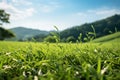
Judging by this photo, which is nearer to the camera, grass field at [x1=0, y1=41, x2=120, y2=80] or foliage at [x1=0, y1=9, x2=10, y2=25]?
grass field at [x1=0, y1=41, x2=120, y2=80]

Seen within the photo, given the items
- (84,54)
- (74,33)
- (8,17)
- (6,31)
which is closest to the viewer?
(84,54)

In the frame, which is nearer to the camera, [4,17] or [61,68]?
[61,68]

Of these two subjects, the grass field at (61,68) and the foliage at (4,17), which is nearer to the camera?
the grass field at (61,68)

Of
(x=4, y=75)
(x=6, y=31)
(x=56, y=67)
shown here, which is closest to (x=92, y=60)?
(x=56, y=67)

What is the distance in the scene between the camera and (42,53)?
3.28m

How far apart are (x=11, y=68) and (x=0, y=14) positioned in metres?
90.5

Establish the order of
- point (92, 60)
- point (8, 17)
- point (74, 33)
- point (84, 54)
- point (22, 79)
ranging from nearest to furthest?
point (22, 79) → point (92, 60) → point (84, 54) → point (8, 17) → point (74, 33)

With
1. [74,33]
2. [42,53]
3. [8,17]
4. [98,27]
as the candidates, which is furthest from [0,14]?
[98,27]

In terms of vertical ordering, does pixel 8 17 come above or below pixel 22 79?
above

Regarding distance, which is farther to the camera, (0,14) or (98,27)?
(98,27)

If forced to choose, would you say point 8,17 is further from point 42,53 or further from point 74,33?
point 74,33

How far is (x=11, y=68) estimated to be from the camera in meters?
2.42

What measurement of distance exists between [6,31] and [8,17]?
43.6 ft

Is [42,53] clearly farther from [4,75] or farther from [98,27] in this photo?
[98,27]
